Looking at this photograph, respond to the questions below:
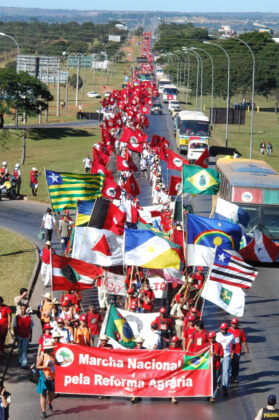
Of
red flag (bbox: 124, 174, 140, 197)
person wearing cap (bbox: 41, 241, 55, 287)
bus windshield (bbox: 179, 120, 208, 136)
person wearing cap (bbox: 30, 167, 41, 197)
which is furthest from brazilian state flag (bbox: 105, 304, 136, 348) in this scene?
bus windshield (bbox: 179, 120, 208, 136)

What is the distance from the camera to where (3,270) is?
1089 inches

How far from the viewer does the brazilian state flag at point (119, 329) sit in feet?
55.8

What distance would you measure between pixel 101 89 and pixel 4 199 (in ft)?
394

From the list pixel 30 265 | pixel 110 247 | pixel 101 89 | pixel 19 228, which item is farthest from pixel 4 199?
pixel 101 89

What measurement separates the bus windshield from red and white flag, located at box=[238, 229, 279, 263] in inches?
1377

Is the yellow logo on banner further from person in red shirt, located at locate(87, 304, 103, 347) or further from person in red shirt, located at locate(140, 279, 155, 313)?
person in red shirt, located at locate(87, 304, 103, 347)

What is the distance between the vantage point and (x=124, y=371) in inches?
617

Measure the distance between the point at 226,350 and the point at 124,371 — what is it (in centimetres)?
211

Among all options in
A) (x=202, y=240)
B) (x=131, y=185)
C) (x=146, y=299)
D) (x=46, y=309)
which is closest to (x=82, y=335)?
(x=46, y=309)

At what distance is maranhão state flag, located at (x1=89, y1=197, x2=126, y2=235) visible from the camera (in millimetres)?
21484

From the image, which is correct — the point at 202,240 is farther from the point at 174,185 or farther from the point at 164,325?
the point at 174,185

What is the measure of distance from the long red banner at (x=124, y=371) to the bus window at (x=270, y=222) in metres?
13.3

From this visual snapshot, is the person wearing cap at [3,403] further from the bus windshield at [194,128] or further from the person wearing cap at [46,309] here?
the bus windshield at [194,128]

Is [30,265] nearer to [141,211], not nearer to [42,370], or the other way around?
[141,211]
